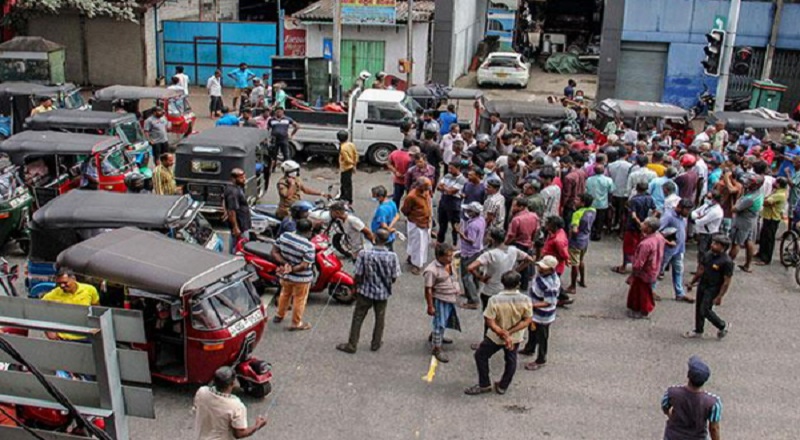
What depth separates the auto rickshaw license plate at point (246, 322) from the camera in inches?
345

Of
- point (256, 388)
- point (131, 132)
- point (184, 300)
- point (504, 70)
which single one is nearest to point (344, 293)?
point (256, 388)

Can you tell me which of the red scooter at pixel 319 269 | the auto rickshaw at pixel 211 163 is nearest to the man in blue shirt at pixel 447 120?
the auto rickshaw at pixel 211 163

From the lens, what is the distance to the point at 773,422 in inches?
357

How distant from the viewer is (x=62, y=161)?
46.7ft

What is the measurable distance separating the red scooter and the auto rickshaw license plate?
2320 millimetres

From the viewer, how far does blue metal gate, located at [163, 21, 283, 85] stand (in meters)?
30.0

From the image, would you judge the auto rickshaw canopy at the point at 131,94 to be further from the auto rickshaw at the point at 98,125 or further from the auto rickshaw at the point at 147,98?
the auto rickshaw at the point at 98,125

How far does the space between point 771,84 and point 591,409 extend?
18.8 metres

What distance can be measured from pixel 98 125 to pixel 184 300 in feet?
29.3

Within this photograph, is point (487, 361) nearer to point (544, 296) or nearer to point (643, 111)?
point (544, 296)

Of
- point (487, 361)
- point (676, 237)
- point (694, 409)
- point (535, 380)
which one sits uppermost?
point (676, 237)

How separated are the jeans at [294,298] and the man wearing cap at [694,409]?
480 cm

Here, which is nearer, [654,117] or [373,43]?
[654,117]

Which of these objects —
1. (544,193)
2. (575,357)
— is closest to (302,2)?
(544,193)
